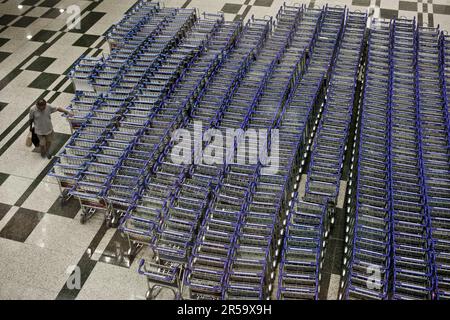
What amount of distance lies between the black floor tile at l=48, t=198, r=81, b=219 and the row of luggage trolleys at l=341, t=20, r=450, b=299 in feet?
11.5

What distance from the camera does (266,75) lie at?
6.70 m

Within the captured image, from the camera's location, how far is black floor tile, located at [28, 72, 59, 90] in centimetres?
812

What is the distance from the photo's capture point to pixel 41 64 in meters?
8.77

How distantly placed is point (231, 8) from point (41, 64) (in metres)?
4.62

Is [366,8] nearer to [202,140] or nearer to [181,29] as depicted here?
[181,29]

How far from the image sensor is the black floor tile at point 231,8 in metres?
10.4

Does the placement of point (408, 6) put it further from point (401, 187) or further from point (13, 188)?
point (13, 188)

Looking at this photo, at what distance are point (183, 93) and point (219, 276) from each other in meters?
3.17

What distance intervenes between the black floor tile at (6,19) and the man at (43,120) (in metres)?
5.55

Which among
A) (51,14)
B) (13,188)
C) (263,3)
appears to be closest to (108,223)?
(13,188)

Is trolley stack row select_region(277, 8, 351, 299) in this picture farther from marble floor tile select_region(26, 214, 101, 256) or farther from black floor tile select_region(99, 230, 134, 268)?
marble floor tile select_region(26, 214, 101, 256)

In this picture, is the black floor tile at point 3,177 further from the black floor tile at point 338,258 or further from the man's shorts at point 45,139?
the black floor tile at point 338,258

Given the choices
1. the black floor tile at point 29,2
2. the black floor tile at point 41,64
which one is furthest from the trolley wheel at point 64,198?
the black floor tile at point 29,2

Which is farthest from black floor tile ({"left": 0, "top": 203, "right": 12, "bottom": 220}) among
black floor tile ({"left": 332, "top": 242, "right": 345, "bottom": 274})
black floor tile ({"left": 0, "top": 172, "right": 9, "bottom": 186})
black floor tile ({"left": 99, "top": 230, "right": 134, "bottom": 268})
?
black floor tile ({"left": 332, "top": 242, "right": 345, "bottom": 274})
